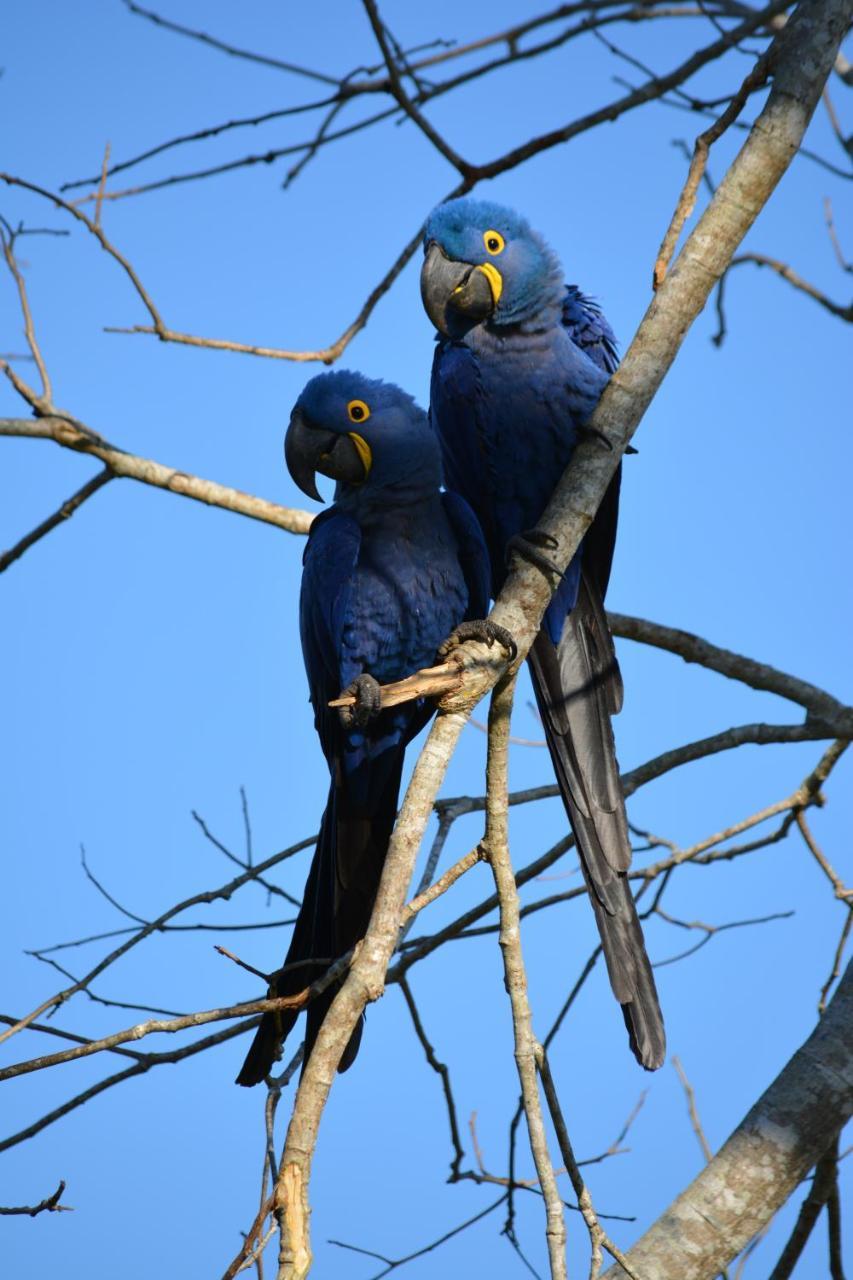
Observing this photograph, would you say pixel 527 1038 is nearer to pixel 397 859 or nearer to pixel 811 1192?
pixel 397 859

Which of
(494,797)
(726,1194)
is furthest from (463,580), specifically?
(726,1194)

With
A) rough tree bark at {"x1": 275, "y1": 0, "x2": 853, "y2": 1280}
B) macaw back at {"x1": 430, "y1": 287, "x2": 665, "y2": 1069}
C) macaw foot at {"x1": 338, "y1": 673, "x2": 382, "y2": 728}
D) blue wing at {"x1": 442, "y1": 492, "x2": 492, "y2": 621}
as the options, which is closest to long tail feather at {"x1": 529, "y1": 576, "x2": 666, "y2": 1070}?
macaw back at {"x1": 430, "y1": 287, "x2": 665, "y2": 1069}

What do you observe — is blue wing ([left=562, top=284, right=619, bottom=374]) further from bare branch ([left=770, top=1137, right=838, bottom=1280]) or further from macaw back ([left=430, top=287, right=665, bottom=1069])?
bare branch ([left=770, top=1137, right=838, bottom=1280])

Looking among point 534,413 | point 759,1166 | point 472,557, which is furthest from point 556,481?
point 759,1166

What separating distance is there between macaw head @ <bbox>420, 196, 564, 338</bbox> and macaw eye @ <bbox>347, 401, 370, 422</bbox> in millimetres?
441

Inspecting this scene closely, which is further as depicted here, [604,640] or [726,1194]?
[604,640]

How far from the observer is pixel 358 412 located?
3.14m

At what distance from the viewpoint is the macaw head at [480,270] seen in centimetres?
334

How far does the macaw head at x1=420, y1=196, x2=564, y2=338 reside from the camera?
334cm

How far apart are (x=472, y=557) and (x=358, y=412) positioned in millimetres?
497

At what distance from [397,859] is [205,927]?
112 centimetres

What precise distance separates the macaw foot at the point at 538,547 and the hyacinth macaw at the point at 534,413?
2.21ft

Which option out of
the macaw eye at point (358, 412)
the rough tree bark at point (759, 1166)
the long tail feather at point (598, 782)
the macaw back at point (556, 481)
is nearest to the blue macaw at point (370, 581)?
the macaw eye at point (358, 412)

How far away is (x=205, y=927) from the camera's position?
312 cm
